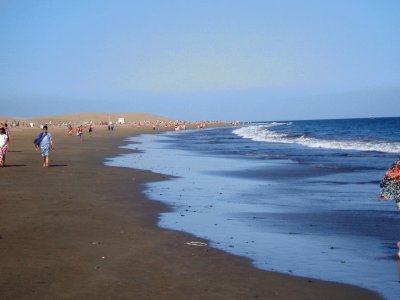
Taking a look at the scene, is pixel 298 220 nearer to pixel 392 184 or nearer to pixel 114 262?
pixel 392 184

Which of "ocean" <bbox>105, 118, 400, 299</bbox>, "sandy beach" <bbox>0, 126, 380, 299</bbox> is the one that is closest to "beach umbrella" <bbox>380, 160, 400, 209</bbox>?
"ocean" <bbox>105, 118, 400, 299</bbox>

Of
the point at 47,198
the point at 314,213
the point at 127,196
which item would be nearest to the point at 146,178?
the point at 127,196

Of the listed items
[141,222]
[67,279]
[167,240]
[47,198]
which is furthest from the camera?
[47,198]

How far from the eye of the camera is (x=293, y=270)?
7344 millimetres

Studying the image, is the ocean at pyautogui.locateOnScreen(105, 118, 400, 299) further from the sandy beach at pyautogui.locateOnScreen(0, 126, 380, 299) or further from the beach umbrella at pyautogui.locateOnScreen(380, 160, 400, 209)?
the beach umbrella at pyautogui.locateOnScreen(380, 160, 400, 209)

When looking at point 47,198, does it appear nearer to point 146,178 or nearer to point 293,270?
point 146,178

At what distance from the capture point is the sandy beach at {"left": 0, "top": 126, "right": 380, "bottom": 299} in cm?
633

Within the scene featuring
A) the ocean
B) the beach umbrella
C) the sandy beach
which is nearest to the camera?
the sandy beach

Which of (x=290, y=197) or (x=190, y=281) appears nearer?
(x=190, y=281)

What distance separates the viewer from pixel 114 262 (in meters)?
7.55

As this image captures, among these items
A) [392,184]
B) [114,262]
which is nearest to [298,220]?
[392,184]

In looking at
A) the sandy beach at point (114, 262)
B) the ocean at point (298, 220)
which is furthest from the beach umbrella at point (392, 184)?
the sandy beach at point (114, 262)

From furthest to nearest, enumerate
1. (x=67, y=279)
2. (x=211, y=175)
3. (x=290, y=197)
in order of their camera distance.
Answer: (x=211, y=175), (x=290, y=197), (x=67, y=279)

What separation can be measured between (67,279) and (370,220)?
657cm
